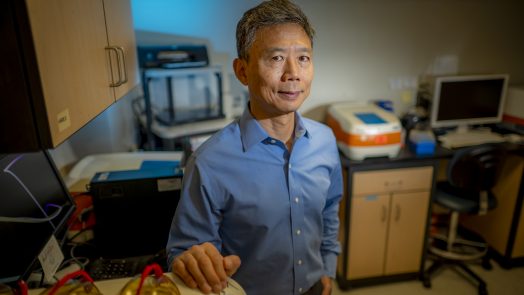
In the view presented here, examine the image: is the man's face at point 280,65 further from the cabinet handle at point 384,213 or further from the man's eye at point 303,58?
the cabinet handle at point 384,213

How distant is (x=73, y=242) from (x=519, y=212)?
2750 mm

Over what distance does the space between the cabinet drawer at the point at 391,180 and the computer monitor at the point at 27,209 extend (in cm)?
161

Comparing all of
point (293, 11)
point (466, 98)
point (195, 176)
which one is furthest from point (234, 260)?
point (466, 98)

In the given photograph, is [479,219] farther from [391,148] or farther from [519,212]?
[391,148]

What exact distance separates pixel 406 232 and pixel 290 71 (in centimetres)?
181

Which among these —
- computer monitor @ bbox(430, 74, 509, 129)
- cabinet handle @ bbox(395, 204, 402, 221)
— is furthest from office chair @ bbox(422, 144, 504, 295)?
computer monitor @ bbox(430, 74, 509, 129)

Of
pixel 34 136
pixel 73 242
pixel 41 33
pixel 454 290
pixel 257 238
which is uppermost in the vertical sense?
pixel 41 33

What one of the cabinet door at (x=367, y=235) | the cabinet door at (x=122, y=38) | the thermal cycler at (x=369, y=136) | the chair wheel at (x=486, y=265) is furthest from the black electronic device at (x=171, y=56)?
the chair wheel at (x=486, y=265)

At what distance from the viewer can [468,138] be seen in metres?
2.53

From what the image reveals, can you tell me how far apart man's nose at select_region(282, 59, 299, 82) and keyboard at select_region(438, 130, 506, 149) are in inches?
70.3

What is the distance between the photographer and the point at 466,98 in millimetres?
2637

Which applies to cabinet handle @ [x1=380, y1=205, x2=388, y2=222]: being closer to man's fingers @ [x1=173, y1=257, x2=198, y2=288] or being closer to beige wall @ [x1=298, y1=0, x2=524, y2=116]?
beige wall @ [x1=298, y1=0, x2=524, y2=116]

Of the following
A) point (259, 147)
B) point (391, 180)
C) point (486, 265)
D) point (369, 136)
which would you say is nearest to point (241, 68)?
point (259, 147)

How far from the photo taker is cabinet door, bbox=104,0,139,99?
1095 mm
